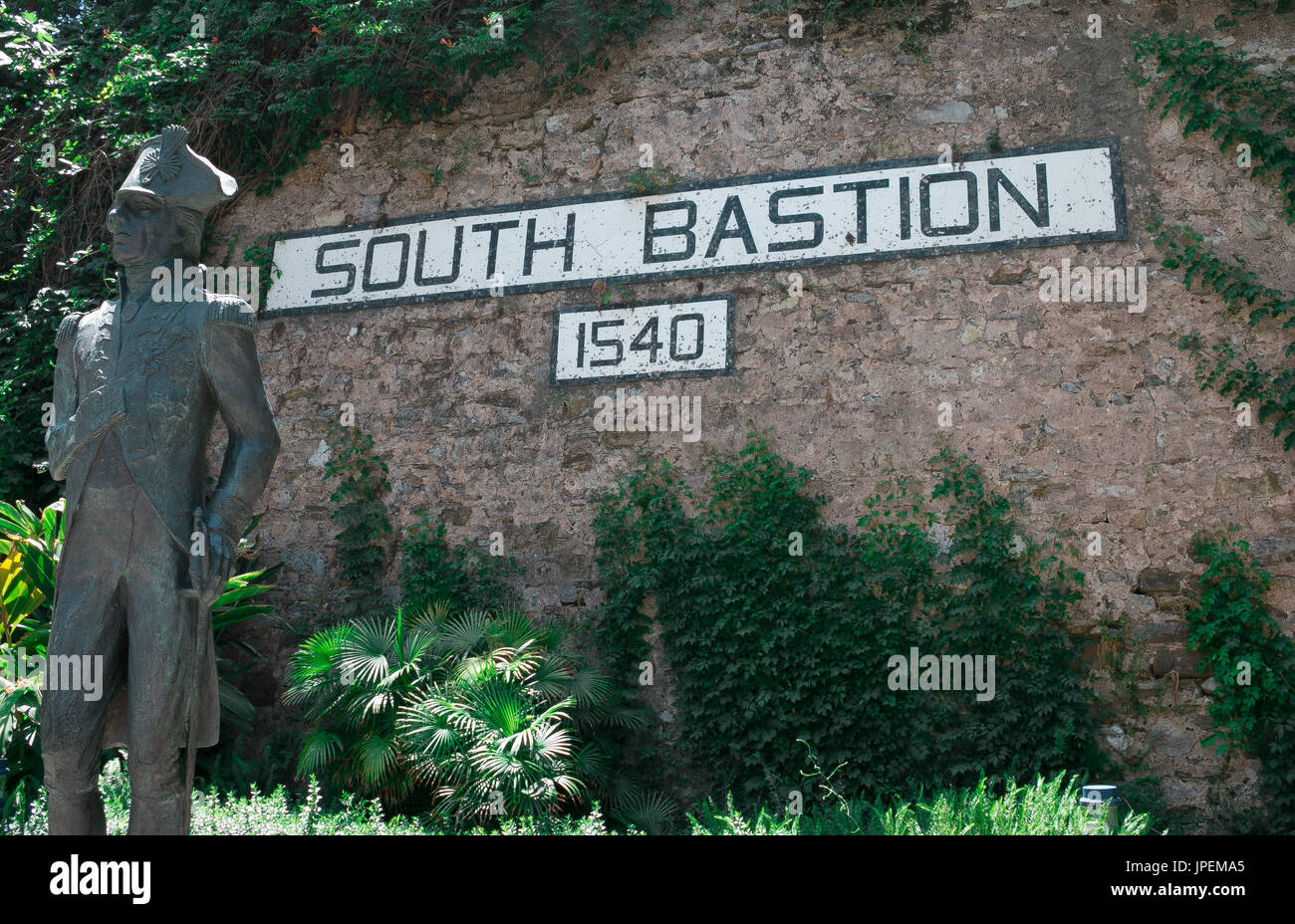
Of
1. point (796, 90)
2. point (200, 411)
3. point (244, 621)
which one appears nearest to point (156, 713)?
point (200, 411)

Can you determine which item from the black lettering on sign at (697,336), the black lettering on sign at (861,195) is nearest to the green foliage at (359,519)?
the black lettering on sign at (697,336)

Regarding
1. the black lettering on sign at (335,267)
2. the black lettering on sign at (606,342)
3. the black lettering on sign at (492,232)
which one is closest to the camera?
the black lettering on sign at (606,342)

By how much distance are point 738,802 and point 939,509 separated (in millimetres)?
1898

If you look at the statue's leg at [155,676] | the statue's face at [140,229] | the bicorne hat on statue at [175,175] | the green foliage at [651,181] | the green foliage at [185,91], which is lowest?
the statue's leg at [155,676]

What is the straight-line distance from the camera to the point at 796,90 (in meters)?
6.79

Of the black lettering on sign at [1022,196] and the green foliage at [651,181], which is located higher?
the green foliage at [651,181]

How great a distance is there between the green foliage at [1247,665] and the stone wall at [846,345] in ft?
0.34

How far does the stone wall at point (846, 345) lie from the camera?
5762 millimetres

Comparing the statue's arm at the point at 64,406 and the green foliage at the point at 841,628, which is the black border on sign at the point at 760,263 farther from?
the statue's arm at the point at 64,406

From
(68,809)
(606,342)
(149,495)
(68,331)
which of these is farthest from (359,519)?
(68,809)

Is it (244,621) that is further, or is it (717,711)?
(244,621)

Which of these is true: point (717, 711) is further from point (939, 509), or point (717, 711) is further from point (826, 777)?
point (939, 509)

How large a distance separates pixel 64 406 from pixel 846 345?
4.12 meters

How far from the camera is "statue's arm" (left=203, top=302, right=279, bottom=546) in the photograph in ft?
11.5
